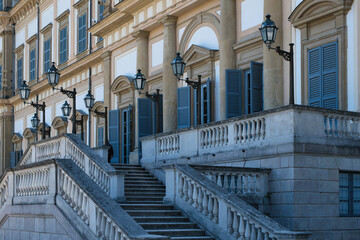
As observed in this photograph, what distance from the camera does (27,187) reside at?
16109mm

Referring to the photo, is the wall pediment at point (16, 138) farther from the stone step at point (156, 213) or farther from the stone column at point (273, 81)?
the stone step at point (156, 213)

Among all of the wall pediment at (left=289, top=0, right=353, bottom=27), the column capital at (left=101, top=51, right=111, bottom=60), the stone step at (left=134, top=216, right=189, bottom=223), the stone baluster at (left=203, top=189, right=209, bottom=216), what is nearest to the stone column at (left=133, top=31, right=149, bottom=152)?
the column capital at (left=101, top=51, right=111, bottom=60)

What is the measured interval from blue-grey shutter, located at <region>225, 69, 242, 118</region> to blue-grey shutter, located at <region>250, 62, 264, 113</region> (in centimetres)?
72

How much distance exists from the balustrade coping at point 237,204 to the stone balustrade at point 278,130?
2.01 meters

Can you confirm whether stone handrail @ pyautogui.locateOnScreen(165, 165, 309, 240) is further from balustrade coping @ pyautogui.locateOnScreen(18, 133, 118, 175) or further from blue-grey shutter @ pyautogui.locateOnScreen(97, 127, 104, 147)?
blue-grey shutter @ pyautogui.locateOnScreen(97, 127, 104, 147)

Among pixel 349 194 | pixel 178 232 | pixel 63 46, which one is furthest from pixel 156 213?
pixel 63 46

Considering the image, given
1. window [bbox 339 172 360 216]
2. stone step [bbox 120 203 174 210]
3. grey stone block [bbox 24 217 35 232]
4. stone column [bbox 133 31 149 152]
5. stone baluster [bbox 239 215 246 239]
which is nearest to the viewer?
stone baluster [bbox 239 215 246 239]

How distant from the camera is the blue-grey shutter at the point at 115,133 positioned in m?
27.4

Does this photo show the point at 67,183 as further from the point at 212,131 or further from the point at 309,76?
the point at 309,76

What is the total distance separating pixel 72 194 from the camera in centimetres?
1368

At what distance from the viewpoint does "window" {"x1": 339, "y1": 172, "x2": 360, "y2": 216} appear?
48.3ft

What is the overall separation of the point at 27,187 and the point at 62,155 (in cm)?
308

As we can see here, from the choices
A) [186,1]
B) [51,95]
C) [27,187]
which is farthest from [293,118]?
[51,95]

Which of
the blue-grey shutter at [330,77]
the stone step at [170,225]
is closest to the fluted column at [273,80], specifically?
the blue-grey shutter at [330,77]
